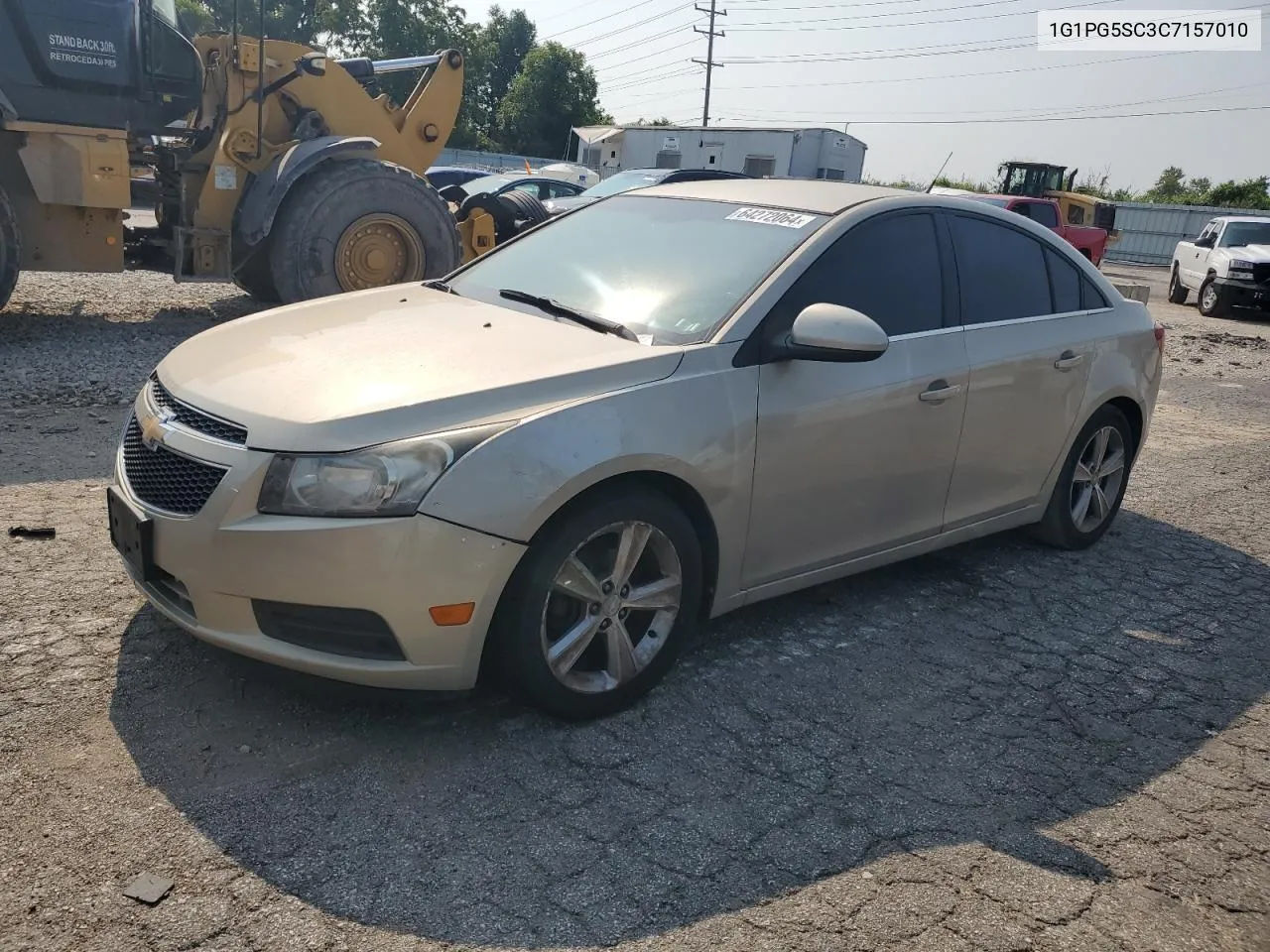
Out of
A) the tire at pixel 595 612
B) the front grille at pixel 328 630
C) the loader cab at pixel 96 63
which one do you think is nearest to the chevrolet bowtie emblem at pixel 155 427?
the front grille at pixel 328 630

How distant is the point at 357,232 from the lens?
9.17 metres

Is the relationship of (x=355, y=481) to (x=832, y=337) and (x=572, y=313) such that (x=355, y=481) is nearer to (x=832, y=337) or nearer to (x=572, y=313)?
(x=572, y=313)

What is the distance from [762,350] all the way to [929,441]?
99cm

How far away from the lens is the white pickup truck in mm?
18547

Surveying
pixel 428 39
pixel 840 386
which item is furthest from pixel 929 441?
pixel 428 39

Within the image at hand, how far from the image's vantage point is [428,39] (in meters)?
63.8

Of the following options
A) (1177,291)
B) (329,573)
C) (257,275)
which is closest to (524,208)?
(257,275)

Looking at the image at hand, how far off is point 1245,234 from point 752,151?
14619mm

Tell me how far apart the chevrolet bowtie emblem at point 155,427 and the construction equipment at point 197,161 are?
582 centimetres

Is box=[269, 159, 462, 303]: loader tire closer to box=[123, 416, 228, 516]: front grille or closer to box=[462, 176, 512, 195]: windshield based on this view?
box=[123, 416, 228, 516]: front grille

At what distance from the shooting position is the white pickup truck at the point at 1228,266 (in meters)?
18.5

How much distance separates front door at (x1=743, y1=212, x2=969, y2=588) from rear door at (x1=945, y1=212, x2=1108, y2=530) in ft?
0.50

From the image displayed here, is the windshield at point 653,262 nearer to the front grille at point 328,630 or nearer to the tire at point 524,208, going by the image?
the front grille at point 328,630

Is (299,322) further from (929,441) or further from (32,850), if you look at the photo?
(929,441)
